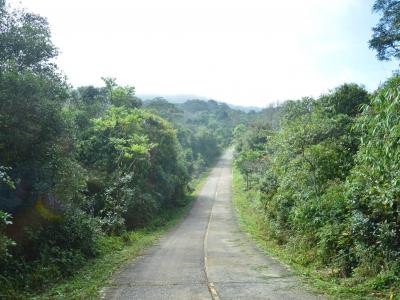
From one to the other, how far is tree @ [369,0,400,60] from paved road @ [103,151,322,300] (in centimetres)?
1917

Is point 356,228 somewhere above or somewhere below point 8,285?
above

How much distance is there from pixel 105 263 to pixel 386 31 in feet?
90.0

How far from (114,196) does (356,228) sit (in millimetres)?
14587

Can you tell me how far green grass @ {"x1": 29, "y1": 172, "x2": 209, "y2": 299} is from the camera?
30.1ft

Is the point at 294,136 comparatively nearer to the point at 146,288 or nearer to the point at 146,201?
the point at 146,288

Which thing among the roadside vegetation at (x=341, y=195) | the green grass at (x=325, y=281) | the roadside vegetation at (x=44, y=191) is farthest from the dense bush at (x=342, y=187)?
the roadside vegetation at (x=44, y=191)

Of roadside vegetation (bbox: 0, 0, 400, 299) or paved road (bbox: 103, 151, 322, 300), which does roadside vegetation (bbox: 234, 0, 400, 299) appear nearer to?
roadside vegetation (bbox: 0, 0, 400, 299)

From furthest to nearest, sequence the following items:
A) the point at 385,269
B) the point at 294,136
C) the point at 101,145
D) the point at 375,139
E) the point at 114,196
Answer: the point at 101,145, the point at 114,196, the point at 294,136, the point at 385,269, the point at 375,139

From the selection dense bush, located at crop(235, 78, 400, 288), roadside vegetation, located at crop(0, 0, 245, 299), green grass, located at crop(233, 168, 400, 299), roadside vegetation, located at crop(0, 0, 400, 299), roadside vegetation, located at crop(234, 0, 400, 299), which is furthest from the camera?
roadside vegetation, located at crop(0, 0, 245, 299)

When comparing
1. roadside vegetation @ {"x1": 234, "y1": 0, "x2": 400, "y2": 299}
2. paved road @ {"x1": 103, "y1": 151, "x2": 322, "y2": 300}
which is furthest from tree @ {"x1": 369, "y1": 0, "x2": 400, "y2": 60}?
paved road @ {"x1": 103, "y1": 151, "x2": 322, "y2": 300}

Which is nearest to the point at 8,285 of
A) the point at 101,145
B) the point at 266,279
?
the point at 266,279

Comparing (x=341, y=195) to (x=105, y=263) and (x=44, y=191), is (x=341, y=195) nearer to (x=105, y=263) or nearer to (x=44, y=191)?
(x=105, y=263)

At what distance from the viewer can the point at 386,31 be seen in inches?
1175

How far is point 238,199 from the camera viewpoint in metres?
41.1
